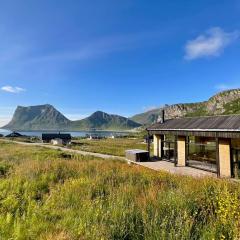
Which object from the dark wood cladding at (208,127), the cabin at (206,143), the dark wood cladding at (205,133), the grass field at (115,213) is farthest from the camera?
the cabin at (206,143)

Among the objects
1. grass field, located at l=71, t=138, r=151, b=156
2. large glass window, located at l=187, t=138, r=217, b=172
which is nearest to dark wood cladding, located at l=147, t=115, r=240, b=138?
large glass window, located at l=187, t=138, r=217, b=172

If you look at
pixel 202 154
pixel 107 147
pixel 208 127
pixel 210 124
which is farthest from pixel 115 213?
pixel 107 147

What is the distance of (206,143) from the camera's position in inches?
853

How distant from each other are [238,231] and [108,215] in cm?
246

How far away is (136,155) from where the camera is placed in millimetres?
27141

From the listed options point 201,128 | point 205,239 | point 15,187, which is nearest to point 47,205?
point 15,187

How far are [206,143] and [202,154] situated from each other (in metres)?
1.11

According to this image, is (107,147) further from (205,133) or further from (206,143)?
(205,133)

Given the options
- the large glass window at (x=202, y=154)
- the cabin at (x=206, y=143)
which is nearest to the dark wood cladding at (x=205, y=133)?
the cabin at (x=206, y=143)

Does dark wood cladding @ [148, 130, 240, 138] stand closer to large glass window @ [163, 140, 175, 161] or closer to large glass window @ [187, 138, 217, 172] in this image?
large glass window @ [187, 138, 217, 172]

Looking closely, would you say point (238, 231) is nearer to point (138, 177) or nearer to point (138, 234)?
point (138, 234)

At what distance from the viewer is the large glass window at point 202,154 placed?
67.0 ft

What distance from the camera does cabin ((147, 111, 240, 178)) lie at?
17844mm

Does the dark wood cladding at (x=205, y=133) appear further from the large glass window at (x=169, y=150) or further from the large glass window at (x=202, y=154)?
the large glass window at (x=169, y=150)
